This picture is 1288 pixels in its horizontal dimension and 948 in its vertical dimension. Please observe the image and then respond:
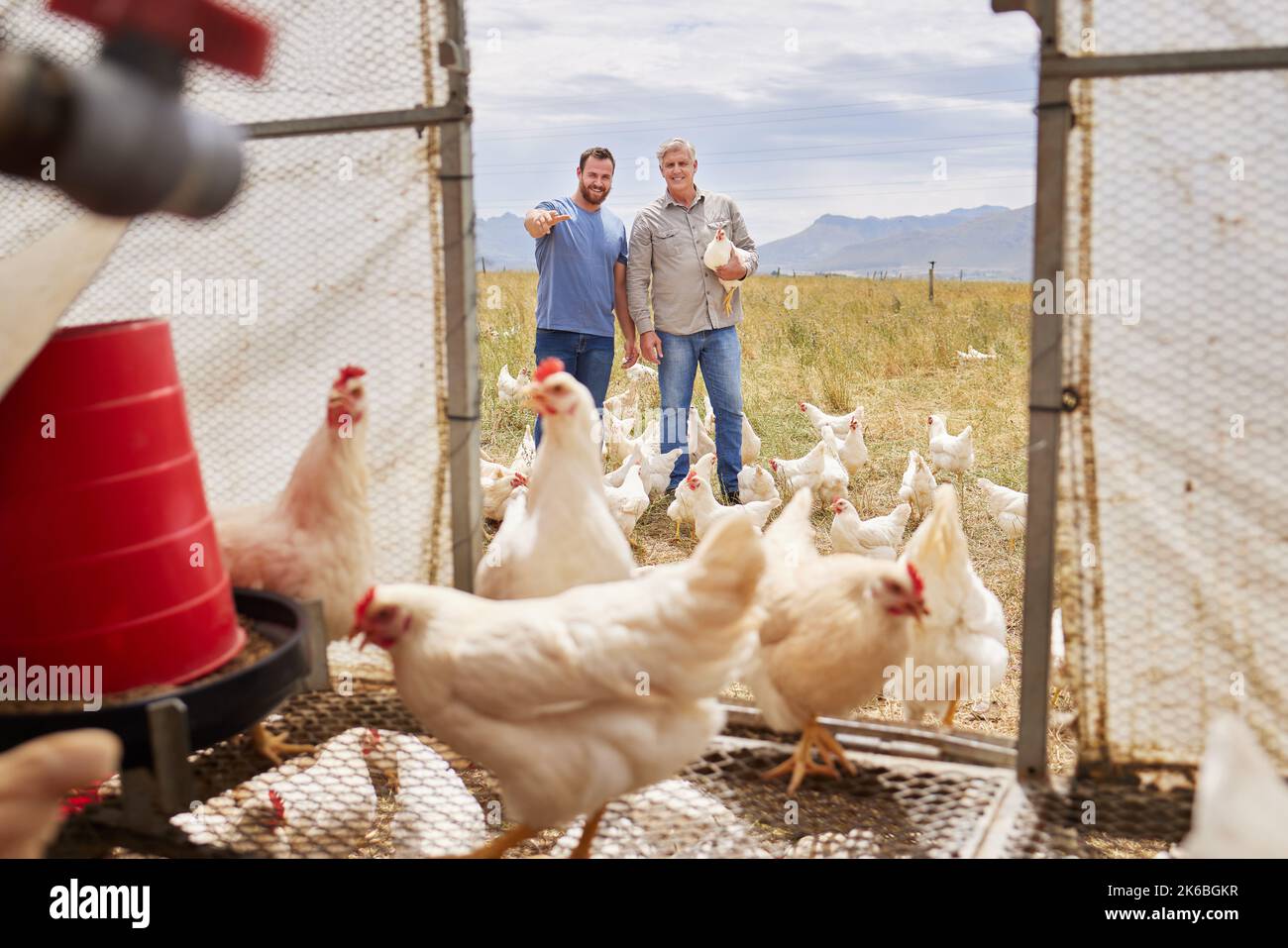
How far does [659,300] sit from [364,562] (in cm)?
331

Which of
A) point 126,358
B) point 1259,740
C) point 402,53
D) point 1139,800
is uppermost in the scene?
point 402,53

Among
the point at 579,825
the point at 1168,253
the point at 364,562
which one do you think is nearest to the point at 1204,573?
the point at 1168,253

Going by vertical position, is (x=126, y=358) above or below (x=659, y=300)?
below

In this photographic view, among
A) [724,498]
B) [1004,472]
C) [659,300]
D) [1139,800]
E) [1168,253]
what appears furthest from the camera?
[1004,472]

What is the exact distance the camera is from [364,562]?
2168mm

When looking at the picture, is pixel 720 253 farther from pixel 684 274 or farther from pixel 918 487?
pixel 918 487

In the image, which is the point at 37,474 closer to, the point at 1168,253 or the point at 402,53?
the point at 402,53

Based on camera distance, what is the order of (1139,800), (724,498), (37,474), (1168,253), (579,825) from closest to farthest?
1. (37,474)
2. (1168,253)
3. (1139,800)
4. (579,825)
5. (724,498)

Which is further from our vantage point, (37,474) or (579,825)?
(579,825)

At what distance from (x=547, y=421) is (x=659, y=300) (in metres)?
3.17

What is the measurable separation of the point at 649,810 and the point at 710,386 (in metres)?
3.69

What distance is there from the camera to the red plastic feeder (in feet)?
5.08

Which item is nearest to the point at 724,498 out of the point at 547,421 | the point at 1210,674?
the point at 547,421

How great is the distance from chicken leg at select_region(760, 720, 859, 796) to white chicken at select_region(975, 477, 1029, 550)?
2.81 meters
